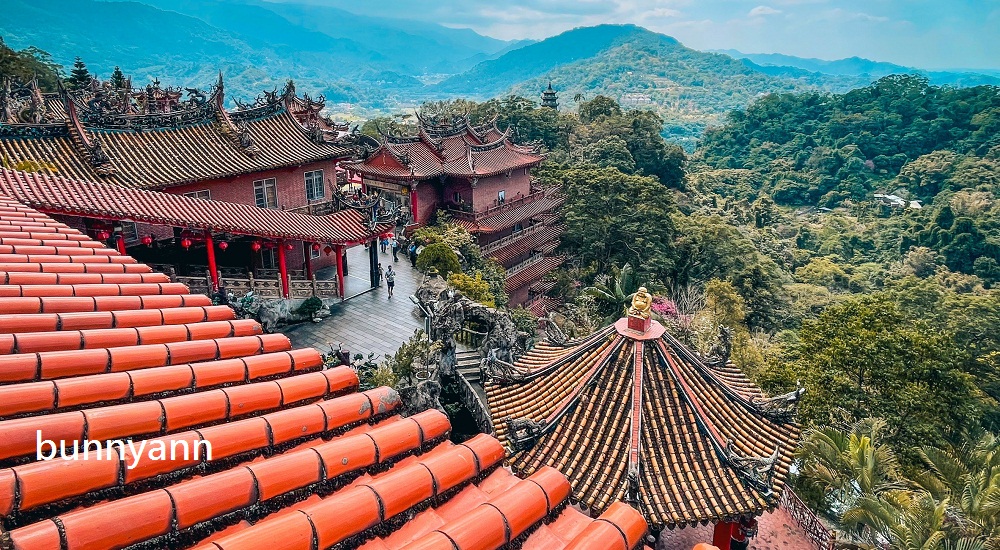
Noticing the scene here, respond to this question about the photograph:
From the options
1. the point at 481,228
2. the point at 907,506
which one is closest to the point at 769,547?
the point at 907,506

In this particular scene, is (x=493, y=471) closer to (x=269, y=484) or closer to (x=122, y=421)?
(x=269, y=484)

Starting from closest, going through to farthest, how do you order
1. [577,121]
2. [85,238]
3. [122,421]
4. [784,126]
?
[122,421], [85,238], [577,121], [784,126]

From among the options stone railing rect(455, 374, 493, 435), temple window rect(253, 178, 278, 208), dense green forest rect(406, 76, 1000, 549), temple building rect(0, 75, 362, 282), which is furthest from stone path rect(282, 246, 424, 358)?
dense green forest rect(406, 76, 1000, 549)

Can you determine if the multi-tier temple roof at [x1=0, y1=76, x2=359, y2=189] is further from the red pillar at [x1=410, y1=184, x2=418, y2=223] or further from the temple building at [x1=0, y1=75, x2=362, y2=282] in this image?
the red pillar at [x1=410, y1=184, x2=418, y2=223]

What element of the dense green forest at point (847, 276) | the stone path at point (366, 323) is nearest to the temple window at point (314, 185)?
the stone path at point (366, 323)

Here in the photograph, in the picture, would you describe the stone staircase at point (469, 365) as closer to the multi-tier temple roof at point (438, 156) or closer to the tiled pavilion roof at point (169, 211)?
the tiled pavilion roof at point (169, 211)
